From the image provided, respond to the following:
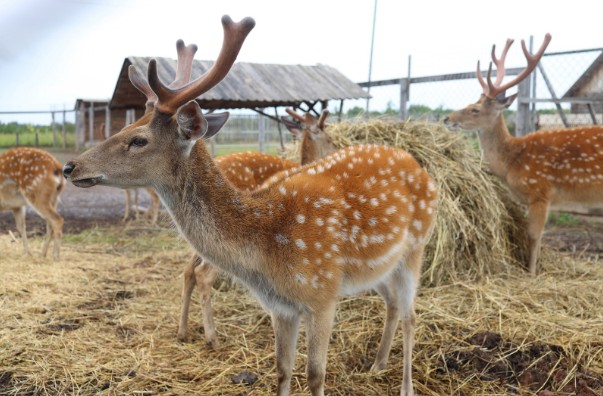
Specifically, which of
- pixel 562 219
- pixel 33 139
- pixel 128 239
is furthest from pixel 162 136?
pixel 33 139

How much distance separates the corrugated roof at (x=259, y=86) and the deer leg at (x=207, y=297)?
12.3 ft

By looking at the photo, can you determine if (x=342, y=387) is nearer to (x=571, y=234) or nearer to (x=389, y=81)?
(x=571, y=234)

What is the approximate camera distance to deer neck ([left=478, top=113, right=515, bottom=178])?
269 inches

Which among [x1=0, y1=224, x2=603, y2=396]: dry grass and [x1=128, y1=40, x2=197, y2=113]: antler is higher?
[x1=128, y1=40, x2=197, y2=113]: antler

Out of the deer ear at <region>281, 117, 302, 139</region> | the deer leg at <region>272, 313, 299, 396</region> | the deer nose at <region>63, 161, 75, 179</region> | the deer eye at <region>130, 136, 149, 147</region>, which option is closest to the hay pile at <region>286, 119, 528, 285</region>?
the deer ear at <region>281, 117, 302, 139</region>

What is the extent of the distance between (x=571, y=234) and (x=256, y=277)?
6.82m

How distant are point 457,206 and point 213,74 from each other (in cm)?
346

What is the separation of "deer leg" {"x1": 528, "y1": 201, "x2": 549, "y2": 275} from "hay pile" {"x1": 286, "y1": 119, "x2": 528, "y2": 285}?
146 millimetres

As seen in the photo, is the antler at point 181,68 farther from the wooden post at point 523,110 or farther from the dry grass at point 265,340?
the wooden post at point 523,110

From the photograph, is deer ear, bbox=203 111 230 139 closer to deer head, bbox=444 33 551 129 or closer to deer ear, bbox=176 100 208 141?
deer ear, bbox=176 100 208 141

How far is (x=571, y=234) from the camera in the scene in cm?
853

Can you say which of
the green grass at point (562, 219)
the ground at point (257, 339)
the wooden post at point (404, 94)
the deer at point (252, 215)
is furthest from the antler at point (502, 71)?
the deer at point (252, 215)

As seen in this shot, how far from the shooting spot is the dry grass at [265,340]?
12.5 feet

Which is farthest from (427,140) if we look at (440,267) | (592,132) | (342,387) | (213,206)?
(213,206)
